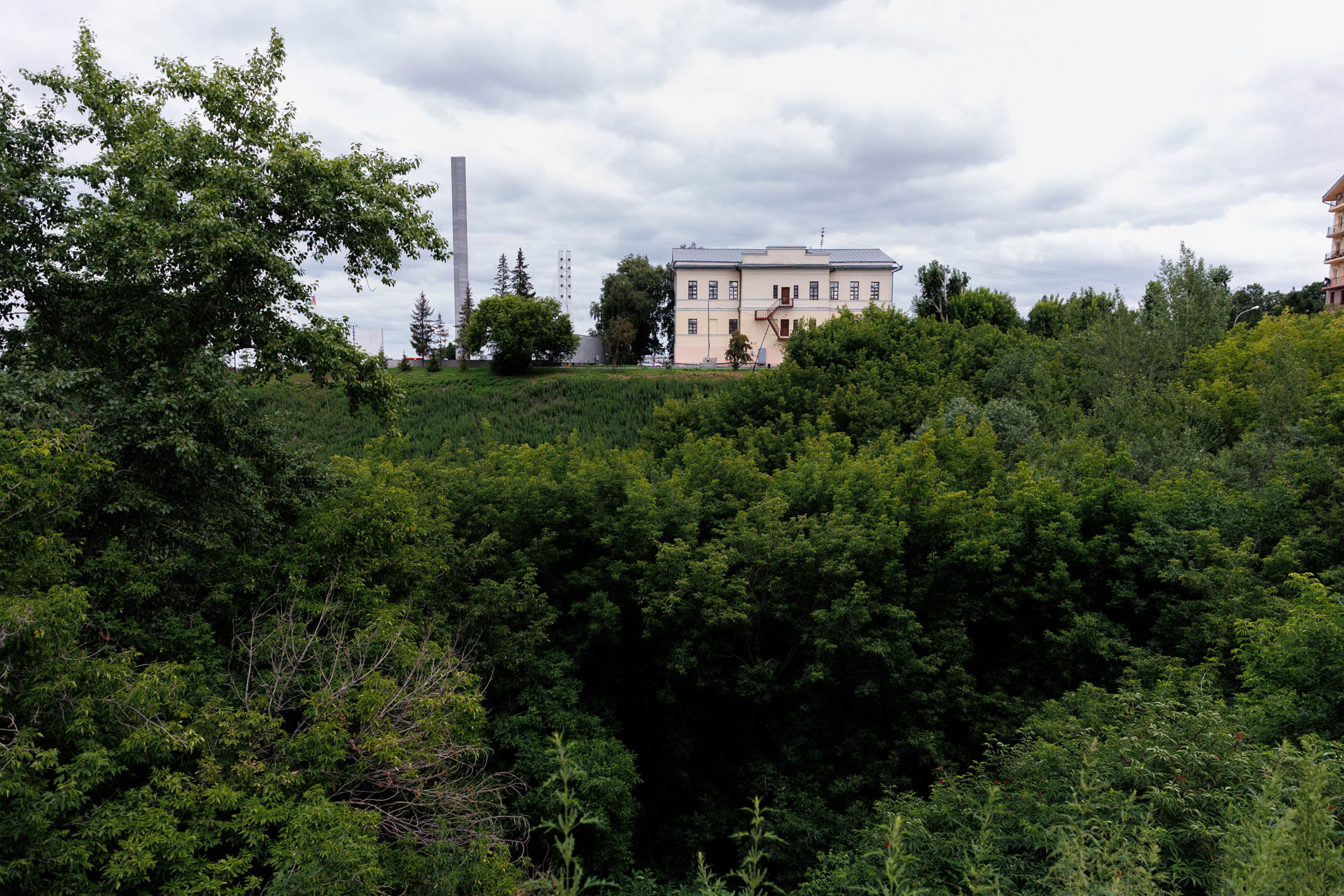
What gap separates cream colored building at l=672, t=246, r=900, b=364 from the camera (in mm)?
54156

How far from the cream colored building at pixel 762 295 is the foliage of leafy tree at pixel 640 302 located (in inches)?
257

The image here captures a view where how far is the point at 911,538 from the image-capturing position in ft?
45.4

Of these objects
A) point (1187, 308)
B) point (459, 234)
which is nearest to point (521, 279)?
point (459, 234)

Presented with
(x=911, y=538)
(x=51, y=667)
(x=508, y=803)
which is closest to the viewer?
(x=51, y=667)

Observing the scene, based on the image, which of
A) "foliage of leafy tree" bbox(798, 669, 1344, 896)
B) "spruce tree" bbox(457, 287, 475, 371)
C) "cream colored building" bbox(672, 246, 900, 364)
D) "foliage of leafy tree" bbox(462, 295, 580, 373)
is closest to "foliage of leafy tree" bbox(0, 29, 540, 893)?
"foliage of leafy tree" bbox(798, 669, 1344, 896)

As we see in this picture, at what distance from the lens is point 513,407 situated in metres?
41.7

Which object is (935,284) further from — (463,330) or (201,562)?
(201,562)

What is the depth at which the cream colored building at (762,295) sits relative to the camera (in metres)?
54.2

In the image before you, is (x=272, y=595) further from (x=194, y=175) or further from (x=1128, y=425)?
(x=1128, y=425)

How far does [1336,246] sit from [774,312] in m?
44.5

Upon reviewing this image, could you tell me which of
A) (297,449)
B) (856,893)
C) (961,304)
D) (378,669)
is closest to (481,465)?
(297,449)

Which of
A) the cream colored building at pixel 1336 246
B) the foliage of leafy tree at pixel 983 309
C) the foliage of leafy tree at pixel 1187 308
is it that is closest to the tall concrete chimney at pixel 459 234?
the foliage of leafy tree at pixel 983 309

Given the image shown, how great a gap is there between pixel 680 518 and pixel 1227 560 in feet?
30.2

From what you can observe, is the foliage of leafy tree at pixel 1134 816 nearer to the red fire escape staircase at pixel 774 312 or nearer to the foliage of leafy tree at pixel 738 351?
the foliage of leafy tree at pixel 738 351
